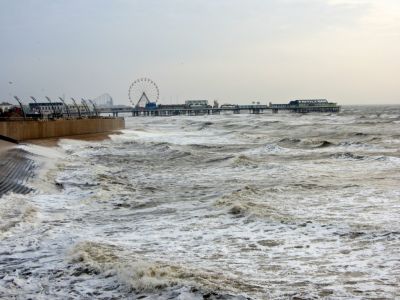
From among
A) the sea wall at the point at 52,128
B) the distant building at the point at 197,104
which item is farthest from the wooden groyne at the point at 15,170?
the distant building at the point at 197,104

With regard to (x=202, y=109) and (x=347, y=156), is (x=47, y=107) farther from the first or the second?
(x=202, y=109)

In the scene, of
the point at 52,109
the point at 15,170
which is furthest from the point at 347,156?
the point at 52,109

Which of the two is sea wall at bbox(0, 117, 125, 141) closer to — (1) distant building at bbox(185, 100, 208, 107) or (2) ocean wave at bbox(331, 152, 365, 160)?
(2) ocean wave at bbox(331, 152, 365, 160)

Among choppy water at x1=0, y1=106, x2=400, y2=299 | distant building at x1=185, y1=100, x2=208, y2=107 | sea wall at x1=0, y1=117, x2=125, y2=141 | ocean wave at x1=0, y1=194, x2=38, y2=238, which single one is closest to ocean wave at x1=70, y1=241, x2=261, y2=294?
choppy water at x1=0, y1=106, x2=400, y2=299

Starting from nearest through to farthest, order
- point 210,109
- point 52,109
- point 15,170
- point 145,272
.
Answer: point 145,272 → point 15,170 → point 52,109 → point 210,109

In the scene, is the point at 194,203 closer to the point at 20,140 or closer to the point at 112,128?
the point at 20,140

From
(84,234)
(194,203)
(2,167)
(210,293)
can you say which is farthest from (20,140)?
(210,293)

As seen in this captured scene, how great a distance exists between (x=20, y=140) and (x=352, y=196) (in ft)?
73.8

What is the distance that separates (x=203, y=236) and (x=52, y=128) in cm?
2981

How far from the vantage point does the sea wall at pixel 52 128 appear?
28.8 m

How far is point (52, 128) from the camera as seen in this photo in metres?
36.6

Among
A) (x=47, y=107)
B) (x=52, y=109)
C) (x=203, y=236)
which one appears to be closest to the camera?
(x=203, y=236)

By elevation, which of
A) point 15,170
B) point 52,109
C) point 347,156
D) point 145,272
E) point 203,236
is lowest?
point 347,156

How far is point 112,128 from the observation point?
55.6 meters
